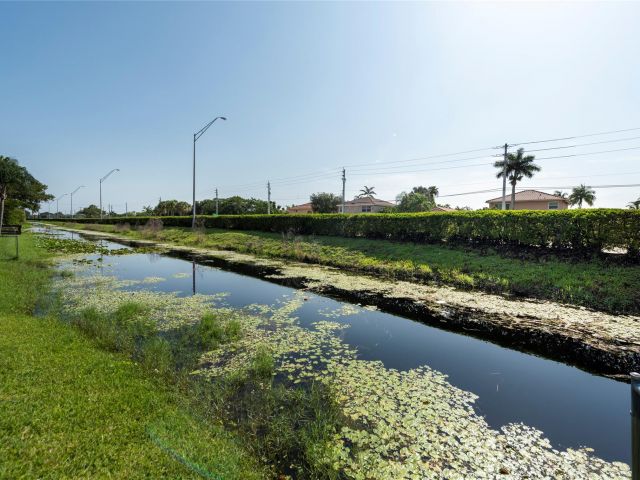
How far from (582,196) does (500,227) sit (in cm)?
7744

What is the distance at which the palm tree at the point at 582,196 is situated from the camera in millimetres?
69312

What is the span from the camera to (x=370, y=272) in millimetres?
14367

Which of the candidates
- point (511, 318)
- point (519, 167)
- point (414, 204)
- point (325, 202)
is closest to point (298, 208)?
point (325, 202)

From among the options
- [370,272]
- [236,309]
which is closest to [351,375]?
[236,309]

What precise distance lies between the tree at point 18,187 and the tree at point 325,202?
45.3m

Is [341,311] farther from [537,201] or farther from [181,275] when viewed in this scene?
[537,201]

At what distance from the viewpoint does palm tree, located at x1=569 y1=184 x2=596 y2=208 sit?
69312 millimetres

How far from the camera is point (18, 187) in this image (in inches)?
1377

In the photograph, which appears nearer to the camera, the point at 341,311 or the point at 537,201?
the point at 341,311

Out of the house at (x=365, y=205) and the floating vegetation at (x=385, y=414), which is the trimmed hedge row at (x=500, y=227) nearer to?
the floating vegetation at (x=385, y=414)

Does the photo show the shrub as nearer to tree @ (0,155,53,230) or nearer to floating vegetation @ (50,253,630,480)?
floating vegetation @ (50,253,630,480)

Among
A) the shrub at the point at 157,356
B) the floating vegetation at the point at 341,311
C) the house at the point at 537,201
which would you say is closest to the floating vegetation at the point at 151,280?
the shrub at the point at 157,356

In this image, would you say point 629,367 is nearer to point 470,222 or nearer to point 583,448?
point 583,448

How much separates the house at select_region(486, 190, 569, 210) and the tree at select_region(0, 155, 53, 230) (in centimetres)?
6494
